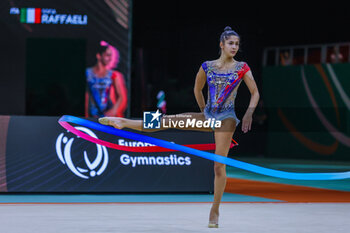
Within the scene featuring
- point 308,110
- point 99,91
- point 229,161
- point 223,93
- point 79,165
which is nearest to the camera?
point 229,161

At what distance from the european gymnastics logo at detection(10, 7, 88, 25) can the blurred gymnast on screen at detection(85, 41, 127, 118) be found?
1.16 metres

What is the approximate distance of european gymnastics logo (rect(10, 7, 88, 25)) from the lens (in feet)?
66.5

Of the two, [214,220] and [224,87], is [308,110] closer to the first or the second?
[214,220]

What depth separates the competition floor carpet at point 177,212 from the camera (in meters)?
8.38

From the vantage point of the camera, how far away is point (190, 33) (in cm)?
2902

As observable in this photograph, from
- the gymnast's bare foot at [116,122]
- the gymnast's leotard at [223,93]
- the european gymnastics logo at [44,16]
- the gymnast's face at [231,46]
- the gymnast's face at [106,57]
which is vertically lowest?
the gymnast's bare foot at [116,122]

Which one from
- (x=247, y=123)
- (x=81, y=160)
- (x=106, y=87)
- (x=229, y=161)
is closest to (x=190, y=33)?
(x=106, y=87)

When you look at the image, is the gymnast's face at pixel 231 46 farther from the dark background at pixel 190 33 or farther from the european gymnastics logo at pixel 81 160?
the dark background at pixel 190 33

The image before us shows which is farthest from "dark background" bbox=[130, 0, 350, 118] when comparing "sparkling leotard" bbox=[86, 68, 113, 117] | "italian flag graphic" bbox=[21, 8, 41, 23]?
"italian flag graphic" bbox=[21, 8, 41, 23]

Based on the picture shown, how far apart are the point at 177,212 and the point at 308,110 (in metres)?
21.0

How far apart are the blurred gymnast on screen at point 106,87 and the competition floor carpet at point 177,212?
7.16 metres

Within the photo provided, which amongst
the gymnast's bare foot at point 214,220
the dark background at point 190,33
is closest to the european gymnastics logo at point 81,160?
the gymnast's bare foot at point 214,220

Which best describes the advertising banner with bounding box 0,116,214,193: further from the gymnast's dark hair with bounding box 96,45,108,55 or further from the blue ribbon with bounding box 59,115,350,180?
the gymnast's dark hair with bounding box 96,45,108,55

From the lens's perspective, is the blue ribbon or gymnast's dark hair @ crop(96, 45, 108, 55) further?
gymnast's dark hair @ crop(96, 45, 108, 55)
